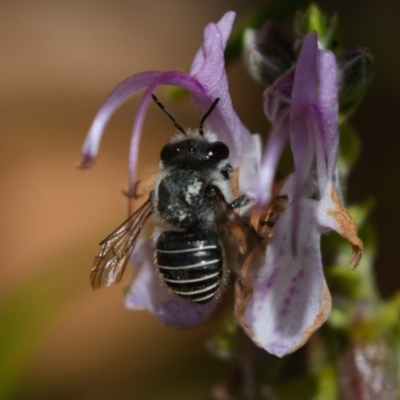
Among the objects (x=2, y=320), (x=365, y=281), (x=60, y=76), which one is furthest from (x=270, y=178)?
(x=60, y=76)

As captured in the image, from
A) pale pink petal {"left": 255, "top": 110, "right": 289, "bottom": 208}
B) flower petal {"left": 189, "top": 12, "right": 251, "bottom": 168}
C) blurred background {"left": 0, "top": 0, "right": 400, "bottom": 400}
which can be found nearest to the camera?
pale pink petal {"left": 255, "top": 110, "right": 289, "bottom": 208}

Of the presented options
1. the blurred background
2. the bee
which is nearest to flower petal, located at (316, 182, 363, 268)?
the bee

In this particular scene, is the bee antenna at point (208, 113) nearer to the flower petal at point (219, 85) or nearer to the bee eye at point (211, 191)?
the flower petal at point (219, 85)

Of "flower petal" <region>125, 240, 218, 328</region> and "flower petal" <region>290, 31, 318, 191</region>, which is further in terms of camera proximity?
"flower petal" <region>125, 240, 218, 328</region>

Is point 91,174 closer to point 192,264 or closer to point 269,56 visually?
point 269,56

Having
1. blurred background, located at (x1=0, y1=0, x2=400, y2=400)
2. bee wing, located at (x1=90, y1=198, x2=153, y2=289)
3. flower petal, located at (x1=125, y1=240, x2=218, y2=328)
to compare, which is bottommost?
blurred background, located at (x1=0, y1=0, x2=400, y2=400)

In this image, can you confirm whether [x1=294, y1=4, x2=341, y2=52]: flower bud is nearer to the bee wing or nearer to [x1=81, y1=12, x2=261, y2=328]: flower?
[x1=81, y1=12, x2=261, y2=328]: flower

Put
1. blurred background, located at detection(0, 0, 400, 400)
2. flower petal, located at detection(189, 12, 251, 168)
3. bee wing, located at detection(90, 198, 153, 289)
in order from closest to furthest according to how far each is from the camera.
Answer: flower petal, located at detection(189, 12, 251, 168), bee wing, located at detection(90, 198, 153, 289), blurred background, located at detection(0, 0, 400, 400)

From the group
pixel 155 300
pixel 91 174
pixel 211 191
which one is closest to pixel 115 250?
pixel 155 300
